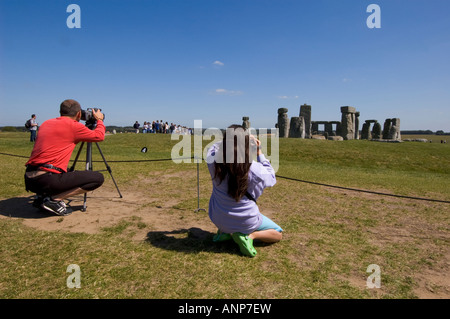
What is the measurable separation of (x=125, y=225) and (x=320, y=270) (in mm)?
3281

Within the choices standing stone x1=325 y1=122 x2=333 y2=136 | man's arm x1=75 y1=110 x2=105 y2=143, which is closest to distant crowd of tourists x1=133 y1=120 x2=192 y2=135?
standing stone x1=325 y1=122 x2=333 y2=136

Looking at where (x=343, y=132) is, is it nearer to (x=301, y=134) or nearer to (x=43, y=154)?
(x=301, y=134)

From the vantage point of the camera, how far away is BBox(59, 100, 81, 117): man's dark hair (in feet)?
16.5

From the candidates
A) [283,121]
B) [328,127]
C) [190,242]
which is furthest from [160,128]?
[190,242]

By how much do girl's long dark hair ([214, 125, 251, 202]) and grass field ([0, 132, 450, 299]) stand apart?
98 centimetres

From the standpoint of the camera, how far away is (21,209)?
551 centimetres

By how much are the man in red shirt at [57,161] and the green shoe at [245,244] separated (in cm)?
330

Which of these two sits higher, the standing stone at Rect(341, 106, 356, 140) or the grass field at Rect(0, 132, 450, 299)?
the standing stone at Rect(341, 106, 356, 140)

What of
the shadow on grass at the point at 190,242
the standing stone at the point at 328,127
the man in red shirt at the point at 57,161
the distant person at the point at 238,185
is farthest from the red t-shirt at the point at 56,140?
the standing stone at the point at 328,127

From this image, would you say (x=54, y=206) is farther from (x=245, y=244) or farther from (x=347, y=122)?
(x=347, y=122)

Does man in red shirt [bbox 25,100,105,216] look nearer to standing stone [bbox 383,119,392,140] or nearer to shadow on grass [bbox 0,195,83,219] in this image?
shadow on grass [bbox 0,195,83,219]

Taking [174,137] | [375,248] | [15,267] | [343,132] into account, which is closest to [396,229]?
[375,248]

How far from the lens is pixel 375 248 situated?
4.35 meters

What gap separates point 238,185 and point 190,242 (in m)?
1.40
